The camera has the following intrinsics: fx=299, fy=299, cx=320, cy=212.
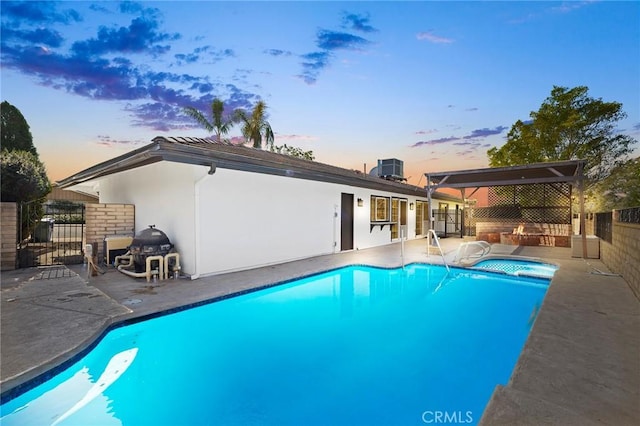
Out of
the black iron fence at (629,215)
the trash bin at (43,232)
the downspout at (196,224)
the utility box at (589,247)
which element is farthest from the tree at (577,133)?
the trash bin at (43,232)

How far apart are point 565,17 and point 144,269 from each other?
13.6 meters

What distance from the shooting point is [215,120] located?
21359mm

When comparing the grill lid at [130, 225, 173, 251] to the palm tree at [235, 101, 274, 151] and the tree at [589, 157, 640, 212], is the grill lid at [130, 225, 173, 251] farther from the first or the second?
the tree at [589, 157, 640, 212]

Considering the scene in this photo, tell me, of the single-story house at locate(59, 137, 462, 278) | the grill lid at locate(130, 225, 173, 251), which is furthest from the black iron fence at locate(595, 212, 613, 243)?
the grill lid at locate(130, 225, 173, 251)

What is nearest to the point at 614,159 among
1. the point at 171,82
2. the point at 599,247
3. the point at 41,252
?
the point at 599,247

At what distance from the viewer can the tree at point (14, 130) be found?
59.6ft

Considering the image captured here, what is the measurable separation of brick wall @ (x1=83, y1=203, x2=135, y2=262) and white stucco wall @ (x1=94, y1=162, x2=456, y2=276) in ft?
1.05

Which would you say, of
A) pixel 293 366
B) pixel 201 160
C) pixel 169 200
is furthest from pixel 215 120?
pixel 293 366

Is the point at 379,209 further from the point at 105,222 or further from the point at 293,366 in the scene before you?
the point at 293,366

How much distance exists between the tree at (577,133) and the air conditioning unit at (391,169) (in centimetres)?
984

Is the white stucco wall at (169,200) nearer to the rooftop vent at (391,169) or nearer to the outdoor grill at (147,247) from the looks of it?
the outdoor grill at (147,247)

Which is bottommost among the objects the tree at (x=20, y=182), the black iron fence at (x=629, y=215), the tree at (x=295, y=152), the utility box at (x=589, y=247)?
the utility box at (x=589, y=247)

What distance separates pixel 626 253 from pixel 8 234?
13.4 metres

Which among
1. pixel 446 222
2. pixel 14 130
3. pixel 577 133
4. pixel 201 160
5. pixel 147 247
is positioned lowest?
pixel 147 247
